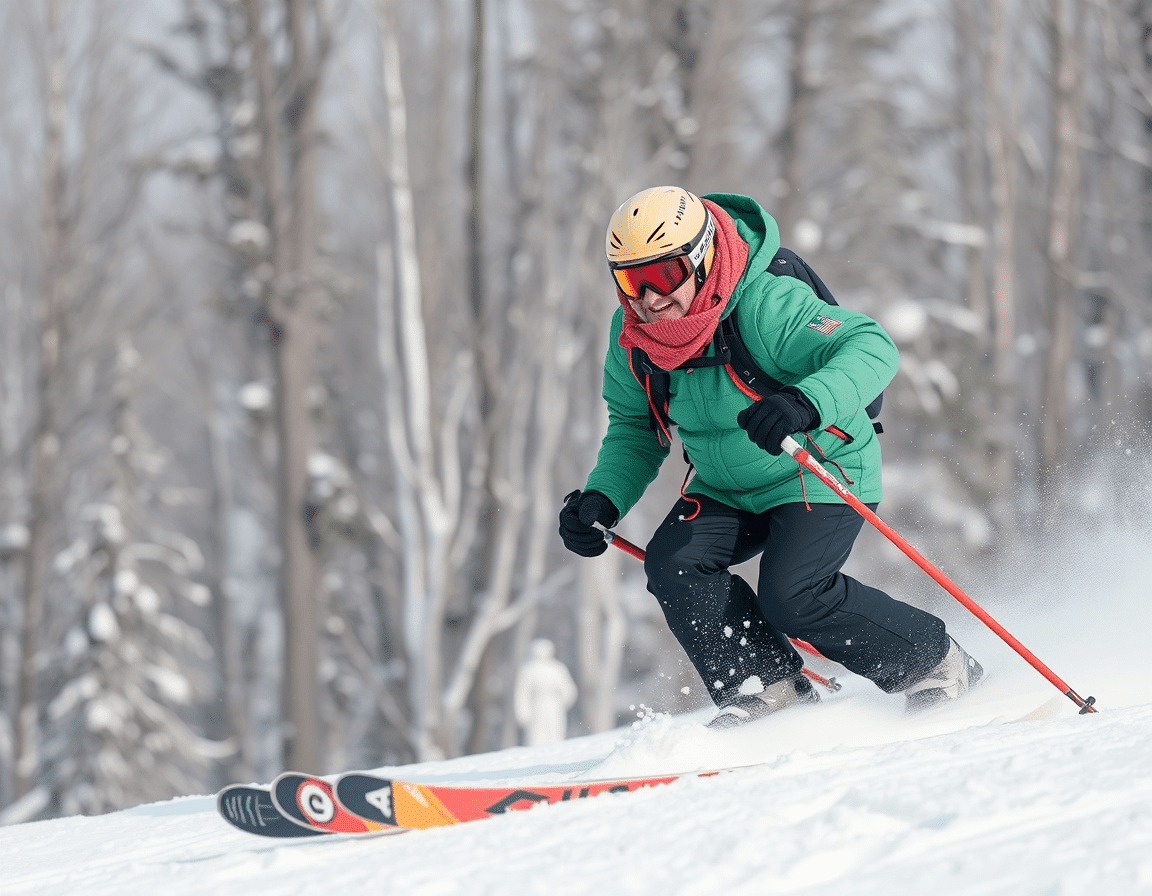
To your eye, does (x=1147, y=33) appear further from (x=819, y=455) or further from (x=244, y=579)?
(x=244, y=579)

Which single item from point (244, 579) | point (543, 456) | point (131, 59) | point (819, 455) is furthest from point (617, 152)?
point (244, 579)

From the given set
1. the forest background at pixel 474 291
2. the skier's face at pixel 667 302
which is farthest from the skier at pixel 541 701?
the skier's face at pixel 667 302

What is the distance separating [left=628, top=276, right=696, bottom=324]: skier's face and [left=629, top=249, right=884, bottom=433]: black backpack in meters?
0.12

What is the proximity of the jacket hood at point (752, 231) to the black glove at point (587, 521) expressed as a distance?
29.7 inches

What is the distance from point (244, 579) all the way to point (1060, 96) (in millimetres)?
16123

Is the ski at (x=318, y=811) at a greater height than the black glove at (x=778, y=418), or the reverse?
the black glove at (x=778, y=418)

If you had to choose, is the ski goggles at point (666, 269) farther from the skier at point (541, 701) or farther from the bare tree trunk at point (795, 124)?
the bare tree trunk at point (795, 124)

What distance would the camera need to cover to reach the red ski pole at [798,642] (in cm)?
376

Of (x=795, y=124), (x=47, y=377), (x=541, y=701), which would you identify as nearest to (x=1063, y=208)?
(x=795, y=124)

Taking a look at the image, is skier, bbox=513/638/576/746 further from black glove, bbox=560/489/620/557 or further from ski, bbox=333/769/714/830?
ski, bbox=333/769/714/830

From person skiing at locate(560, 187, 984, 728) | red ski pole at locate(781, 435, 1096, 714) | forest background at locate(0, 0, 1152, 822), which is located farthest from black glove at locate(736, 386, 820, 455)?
forest background at locate(0, 0, 1152, 822)

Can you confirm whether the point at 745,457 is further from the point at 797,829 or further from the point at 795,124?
the point at 795,124

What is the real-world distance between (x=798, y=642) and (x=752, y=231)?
1.25 m

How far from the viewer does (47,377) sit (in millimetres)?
14047
